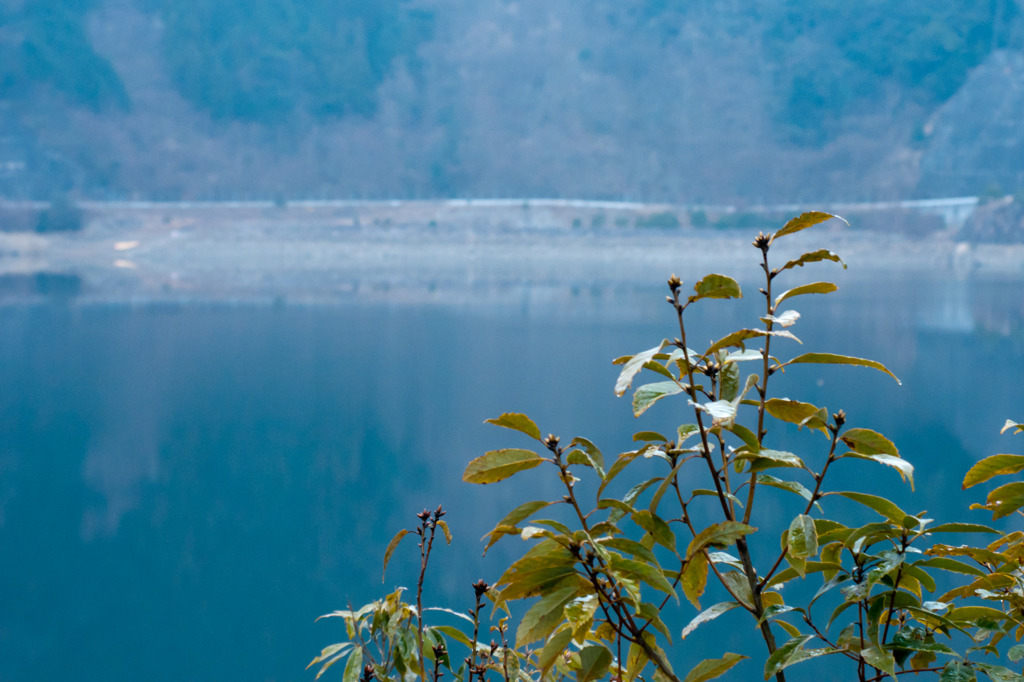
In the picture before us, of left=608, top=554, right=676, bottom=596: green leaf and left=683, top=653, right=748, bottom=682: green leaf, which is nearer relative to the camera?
left=608, top=554, right=676, bottom=596: green leaf

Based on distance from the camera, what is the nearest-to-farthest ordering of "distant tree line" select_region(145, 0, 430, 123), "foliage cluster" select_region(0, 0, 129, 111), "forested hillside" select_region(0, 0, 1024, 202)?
"foliage cluster" select_region(0, 0, 129, 111), "forested hillside" select_region(0, 0, 1024, 202), "distant tree line" select_region(145, 0, 430, 123)

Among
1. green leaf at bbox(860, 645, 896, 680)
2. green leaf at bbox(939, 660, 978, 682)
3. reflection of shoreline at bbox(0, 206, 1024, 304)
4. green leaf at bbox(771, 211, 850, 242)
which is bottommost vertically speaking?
green leaf at bbox(939, 660, 978, 682)

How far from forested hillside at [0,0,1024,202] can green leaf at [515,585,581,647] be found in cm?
3412

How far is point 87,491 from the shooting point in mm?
4977

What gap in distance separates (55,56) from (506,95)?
19687mm

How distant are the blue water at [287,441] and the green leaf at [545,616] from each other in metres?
1.88

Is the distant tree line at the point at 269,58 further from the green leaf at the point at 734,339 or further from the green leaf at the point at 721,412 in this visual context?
Answer: the green leaf at the point at 721,412

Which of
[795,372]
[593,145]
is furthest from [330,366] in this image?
[593,145]

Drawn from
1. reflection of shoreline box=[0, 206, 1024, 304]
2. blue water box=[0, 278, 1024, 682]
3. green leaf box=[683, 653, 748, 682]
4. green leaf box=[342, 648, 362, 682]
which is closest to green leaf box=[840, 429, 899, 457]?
A: green leaf box=[683, 653, 748, 682]

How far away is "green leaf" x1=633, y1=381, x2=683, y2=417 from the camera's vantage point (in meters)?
0.61

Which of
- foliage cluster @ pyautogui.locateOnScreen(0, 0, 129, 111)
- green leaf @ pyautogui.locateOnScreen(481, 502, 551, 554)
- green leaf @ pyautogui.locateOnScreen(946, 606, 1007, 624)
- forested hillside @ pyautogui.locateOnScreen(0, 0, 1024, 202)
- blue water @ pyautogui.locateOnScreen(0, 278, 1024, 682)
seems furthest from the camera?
forested hillside @ pyautogui.locateOnScreen(0, 0, 1024, 202)

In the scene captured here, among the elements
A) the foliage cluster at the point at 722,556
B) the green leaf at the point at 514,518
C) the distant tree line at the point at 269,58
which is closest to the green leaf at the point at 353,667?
the foliage cluster at the point at 722,556

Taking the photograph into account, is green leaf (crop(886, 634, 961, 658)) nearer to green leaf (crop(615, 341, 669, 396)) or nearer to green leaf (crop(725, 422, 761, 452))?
green leaf (crop(725, 422, 761, 452))

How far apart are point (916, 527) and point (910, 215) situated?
32.7 meters
